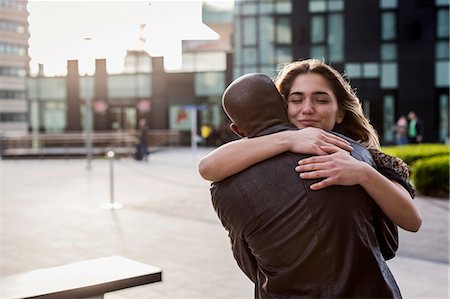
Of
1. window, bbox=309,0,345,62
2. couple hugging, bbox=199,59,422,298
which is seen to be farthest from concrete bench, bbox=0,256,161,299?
window, bbox=309,0,345,62

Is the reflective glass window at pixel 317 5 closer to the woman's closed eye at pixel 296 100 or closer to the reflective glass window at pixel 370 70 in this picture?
the reflective glass window at pixel 370 70

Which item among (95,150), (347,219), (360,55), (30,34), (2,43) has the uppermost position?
(2,43)

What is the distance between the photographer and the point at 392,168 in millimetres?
2039

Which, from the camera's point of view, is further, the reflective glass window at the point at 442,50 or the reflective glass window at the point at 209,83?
the reflective glass window at the point at 209,83

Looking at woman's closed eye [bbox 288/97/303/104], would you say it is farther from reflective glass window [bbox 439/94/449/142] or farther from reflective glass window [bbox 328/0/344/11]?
reflective glass window [bbox 439/94/449/142]

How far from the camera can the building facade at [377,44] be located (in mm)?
34312

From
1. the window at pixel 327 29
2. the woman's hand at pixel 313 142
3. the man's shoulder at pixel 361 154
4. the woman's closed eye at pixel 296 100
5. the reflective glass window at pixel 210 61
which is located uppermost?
the window at pixel 327 29

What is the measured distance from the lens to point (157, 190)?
14836mm

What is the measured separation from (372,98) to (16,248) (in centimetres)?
2924

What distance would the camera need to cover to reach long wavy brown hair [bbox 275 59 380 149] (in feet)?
7.02

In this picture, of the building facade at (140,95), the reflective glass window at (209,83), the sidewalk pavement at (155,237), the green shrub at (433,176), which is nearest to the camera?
the sidewalk pavement at (155,237)

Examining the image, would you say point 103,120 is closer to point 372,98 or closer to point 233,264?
point 372,98

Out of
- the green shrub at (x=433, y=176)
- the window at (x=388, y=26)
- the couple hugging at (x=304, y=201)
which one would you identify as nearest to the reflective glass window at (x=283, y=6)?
the window at (x=388, y=26)

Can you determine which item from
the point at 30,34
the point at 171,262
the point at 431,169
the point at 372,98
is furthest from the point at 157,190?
the point at 372,98
